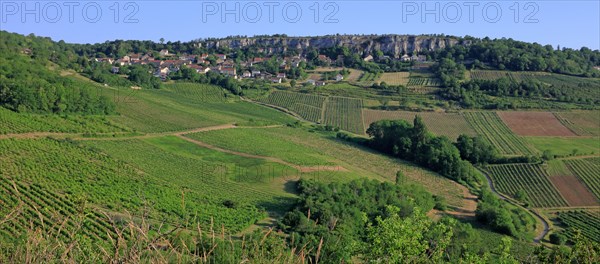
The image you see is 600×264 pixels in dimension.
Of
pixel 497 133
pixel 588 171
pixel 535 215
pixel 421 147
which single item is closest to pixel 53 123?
pixel 421 147

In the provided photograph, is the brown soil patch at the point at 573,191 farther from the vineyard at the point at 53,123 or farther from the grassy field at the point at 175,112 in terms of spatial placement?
the vineyard at the point at 53,123

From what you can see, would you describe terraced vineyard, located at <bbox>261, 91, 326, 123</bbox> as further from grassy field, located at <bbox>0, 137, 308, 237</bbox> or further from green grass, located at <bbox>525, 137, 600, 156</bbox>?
grassy field, located at <bbox>0, 137, 308, 237</bbox>

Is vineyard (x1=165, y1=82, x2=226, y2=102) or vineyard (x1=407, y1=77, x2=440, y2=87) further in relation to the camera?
vineyard (x1=407, y1=77, x2=440, y2=87)

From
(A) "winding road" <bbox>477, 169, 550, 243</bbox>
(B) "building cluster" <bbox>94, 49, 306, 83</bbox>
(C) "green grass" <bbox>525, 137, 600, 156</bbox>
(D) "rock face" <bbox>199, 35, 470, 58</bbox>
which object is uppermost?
(D) "rock face" <bbox>199, 35, 470, 58</bbox>

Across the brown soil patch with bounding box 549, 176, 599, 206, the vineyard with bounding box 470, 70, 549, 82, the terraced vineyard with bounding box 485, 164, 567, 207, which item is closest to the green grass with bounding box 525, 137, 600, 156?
the terraced vineyard with bounding box 485, 164, 567, 207

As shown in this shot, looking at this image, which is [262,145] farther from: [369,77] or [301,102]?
[369,77]

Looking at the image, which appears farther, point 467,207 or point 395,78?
point 395,78

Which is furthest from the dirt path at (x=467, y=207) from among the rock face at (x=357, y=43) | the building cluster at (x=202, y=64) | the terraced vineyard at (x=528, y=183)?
the rock face at (x=357, y=43)
